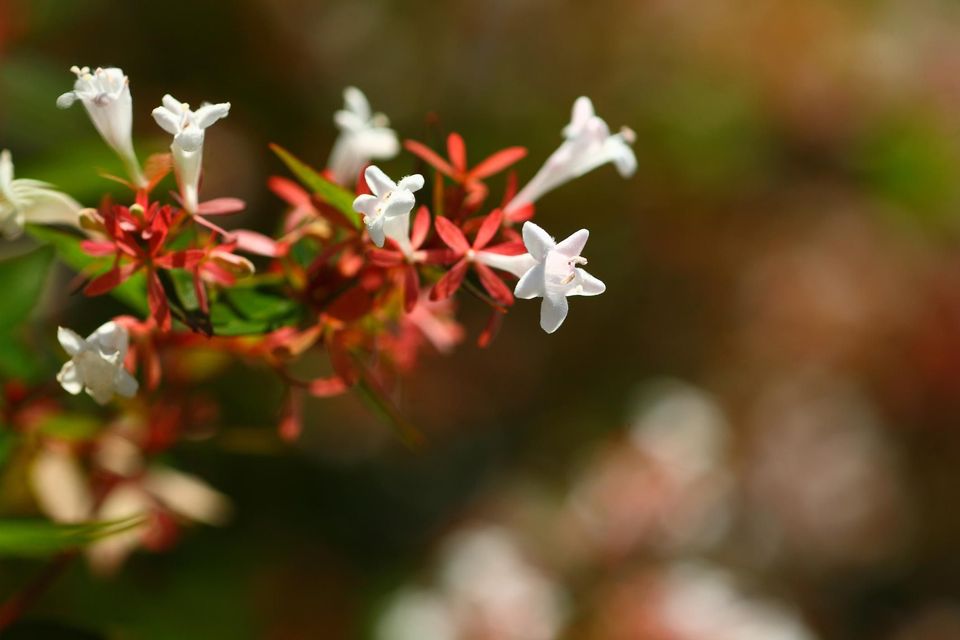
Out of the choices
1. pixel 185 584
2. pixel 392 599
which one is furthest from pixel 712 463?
pixel 185 584

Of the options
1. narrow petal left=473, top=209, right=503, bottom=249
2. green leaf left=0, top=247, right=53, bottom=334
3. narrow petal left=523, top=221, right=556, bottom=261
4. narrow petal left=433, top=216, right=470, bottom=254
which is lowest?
green leaf left=0, top=247, right=53, bottom=334

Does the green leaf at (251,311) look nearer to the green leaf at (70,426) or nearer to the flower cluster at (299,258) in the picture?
the flower cluster at (299,258)

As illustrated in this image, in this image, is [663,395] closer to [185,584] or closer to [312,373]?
[312,373]

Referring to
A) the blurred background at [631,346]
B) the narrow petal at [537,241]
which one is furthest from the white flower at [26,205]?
the blurred background at [631,346]

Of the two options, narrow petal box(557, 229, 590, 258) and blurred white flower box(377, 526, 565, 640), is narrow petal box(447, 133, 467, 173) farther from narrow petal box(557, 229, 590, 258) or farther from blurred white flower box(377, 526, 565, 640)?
blurred white flower box(377, 526, 565, 640)

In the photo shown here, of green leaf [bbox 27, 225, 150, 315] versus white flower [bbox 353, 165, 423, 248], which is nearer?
white flower [bbox 353, 165, 423, 248]

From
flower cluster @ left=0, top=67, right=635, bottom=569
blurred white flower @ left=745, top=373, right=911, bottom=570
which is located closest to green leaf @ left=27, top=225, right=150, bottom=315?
flower cluster @ left=0, top=67, right=635, bottom=569
